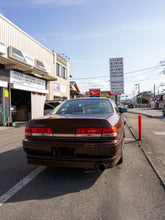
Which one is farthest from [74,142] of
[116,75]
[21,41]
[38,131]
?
[116,75]

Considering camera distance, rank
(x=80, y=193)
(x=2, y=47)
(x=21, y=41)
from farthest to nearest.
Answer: (x=21, y=41) → (x=2, y=47) → (x=80, y=193)

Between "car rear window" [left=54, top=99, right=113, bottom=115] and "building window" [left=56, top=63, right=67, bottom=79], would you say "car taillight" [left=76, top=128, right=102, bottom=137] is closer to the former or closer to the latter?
"car rear window" [left=54, top=99, right=113, bottom=115]

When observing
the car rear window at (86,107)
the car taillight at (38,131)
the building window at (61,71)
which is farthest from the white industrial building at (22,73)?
the car taillight at (38,131)

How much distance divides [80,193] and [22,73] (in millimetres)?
13902

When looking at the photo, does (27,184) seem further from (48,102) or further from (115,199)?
(48,102)

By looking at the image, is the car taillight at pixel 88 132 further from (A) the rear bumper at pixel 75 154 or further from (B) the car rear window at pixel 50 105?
(B) the car rear window at pixel 50 105

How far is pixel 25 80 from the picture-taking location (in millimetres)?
15031

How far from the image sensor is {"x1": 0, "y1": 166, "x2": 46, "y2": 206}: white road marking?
8.57 ft

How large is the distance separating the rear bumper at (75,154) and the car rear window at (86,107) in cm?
106

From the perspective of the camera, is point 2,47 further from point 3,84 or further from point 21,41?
point 21,41

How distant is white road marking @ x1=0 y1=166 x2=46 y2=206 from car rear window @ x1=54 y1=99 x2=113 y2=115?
134 centimetres

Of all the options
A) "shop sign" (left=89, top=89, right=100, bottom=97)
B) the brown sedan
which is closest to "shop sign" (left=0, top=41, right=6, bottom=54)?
the brown sedan

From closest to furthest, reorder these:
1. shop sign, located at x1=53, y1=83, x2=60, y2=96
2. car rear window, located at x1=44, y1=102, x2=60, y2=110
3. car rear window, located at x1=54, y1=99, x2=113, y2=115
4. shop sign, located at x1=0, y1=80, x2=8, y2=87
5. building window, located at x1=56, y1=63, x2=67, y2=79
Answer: car rear window, located at x1=54, y1=99, x2=113, y2=115, shop sign, located at x1=0, y1=80, x2=8, y2=87, car rear window, located at x1=44, y1=102, x2=60, y2=110, shop sign, located at x1=53, y1=83, x2=60, y2=96, building window, located at x1=56, y1=63, x2=67, y2=79

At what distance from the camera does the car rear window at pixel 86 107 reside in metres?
3.78
